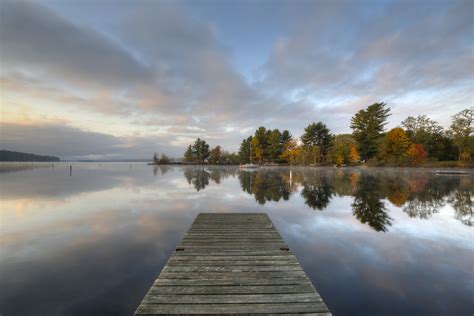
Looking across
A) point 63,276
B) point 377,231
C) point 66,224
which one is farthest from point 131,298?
point 377,231

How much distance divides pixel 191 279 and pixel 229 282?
66cm

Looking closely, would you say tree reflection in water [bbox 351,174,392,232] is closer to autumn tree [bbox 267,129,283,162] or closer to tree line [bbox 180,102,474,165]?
tree line [bbox 180,102,474,165]

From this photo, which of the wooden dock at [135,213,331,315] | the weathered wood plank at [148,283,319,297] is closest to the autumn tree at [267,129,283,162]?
the wooden dock at [135,213,331,315]

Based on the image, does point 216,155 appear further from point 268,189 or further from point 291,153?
point 268,189

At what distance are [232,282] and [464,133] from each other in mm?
68457

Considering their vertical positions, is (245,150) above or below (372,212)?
above

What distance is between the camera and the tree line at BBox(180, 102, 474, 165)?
5269 centimetres

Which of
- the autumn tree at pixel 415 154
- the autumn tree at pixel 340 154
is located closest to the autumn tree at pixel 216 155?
the autumn tree at pixel 340 154

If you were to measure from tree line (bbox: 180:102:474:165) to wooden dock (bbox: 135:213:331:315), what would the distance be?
62.5 meters

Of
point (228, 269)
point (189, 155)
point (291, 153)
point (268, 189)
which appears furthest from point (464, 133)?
point (189, 155)

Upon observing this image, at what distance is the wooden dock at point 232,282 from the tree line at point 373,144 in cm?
6246

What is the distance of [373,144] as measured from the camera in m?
58.1

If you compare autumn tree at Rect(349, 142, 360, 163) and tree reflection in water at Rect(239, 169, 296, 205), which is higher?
autumn tree at Rect(349, 142, 360, 163)

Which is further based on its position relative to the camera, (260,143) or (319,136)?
(260,143)
